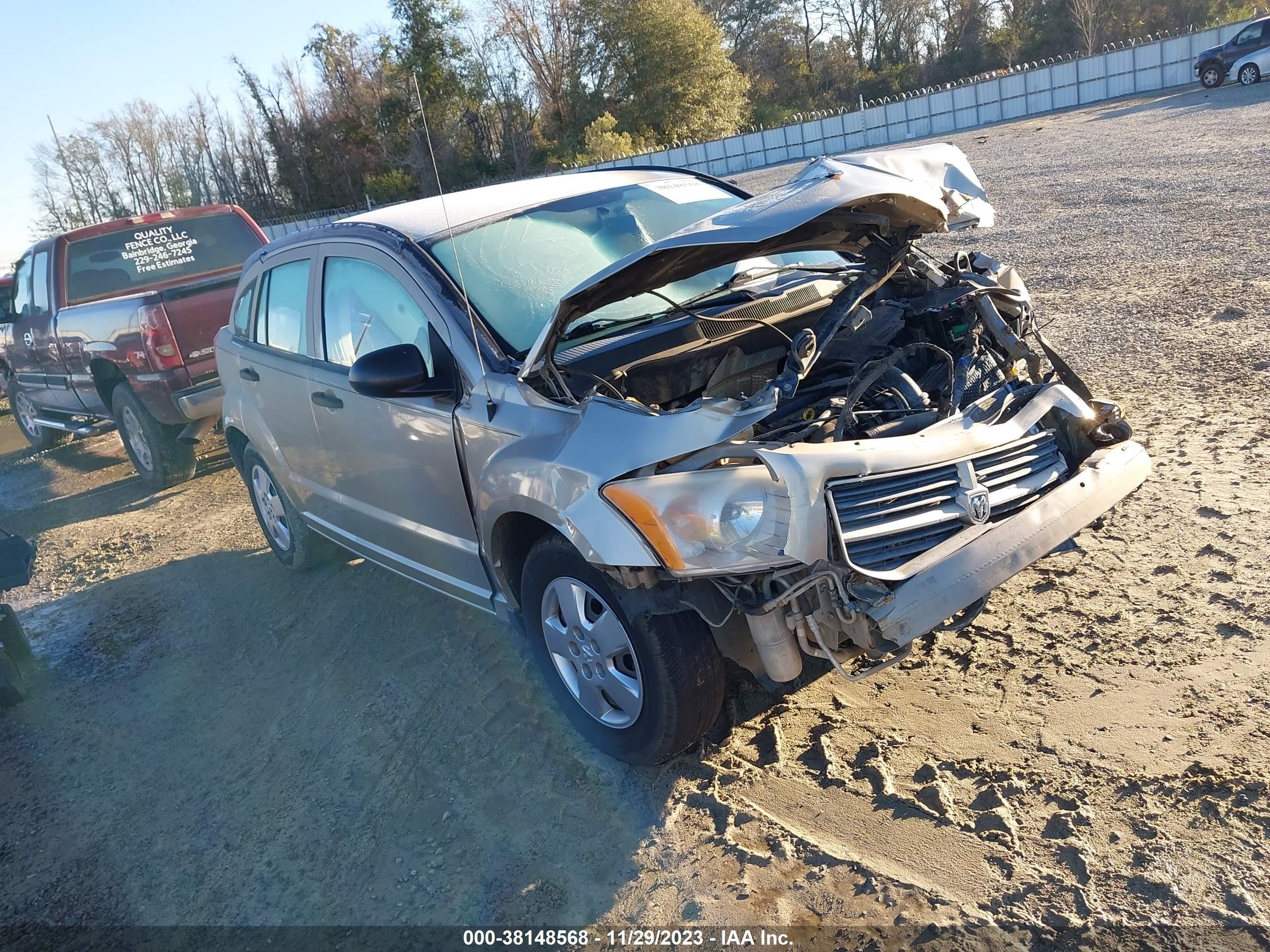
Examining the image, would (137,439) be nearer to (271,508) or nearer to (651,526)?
(271,508)

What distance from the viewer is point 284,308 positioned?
512 cm

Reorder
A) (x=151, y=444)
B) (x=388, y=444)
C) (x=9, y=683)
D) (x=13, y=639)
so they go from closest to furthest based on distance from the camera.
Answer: (x=388, y=444) < (x=9, y=683) < (x=13, y=639) < (x=151, y=444)

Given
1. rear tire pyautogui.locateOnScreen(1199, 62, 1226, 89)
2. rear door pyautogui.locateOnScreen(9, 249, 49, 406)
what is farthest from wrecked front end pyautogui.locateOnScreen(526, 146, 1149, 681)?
rear tire pyautogui.locateOnScreen(1199, 62, 1226, 89)

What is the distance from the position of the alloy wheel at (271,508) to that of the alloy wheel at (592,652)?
2.87 m

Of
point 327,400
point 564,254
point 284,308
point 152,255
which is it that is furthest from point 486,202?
point 152,255

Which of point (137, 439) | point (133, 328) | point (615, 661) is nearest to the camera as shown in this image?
point (615, 661)

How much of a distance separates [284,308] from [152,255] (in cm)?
559

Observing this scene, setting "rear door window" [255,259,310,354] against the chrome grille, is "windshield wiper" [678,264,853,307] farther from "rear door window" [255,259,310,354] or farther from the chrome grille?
"rear door window" [255,259,310,354]

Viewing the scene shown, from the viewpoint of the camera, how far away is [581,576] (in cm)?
324

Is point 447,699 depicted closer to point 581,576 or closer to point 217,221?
point 581,576

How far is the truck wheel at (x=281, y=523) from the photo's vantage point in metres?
5.70

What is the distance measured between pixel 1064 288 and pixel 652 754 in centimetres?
661

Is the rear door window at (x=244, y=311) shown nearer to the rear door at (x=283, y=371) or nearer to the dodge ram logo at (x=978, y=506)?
the rear door at (x=283, y=371)

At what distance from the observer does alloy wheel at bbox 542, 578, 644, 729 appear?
10.7ft
